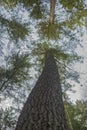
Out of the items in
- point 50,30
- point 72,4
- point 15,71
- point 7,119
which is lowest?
point 7,119

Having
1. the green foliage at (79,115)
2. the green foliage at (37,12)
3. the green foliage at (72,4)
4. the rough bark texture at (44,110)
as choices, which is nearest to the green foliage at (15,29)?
the green foliage at (37,12)

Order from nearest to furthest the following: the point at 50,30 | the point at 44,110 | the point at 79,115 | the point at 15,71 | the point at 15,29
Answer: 1. the point at 44,110
2. the point at 15,29
3. the point at 50,30
4. the point at 15,71
5. the point at 79,115

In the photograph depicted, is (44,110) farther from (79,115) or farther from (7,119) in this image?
(79,115)

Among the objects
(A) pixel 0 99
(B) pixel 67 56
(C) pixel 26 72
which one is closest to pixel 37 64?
(C) pixel 26 72

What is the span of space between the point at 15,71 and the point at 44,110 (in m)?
10.3

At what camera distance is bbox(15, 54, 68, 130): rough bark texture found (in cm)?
428

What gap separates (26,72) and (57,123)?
1130 centimetres

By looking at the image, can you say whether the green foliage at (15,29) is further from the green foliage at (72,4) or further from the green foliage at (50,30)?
the green foliage at (72,4)

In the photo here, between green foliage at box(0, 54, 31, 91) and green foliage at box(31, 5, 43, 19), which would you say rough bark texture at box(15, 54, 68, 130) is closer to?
green foliage at box(31, 5, 43, 19)

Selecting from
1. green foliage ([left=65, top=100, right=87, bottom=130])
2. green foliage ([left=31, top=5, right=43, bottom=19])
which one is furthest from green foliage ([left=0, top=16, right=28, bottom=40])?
green foliage ([left=65, top=100, right=87, bottom=130])

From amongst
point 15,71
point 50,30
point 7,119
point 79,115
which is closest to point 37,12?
point 50,30

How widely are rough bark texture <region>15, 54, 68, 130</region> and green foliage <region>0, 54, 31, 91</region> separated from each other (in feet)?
25.0

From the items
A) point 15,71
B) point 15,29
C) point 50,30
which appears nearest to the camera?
point 15,29

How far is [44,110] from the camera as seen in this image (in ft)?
16.6
